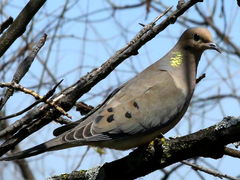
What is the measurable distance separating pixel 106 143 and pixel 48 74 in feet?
8.46

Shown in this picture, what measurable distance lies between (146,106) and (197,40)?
27.4 inches

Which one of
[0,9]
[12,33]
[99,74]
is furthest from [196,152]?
[0,9]

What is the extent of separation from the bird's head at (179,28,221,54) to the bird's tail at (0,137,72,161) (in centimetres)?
133

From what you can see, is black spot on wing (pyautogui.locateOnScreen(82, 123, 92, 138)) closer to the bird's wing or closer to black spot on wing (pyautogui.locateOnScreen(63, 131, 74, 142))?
the bird's wing

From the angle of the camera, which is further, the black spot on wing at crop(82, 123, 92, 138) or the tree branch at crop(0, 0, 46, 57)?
the black spot on wing at crop(82, 123, 92, 138)

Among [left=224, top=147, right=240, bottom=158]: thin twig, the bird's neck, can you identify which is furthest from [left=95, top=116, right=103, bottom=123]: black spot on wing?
[left=224, top=147, right=240, bottom=158]: thin twig

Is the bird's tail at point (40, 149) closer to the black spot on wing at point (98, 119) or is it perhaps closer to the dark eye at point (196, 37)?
the black spot on wing at point (98, 119)

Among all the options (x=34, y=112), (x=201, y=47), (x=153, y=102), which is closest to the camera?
(x=34, y=112)

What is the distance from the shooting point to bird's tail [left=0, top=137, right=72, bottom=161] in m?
2.56

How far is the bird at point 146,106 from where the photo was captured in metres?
3.15

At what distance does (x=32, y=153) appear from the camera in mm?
2648

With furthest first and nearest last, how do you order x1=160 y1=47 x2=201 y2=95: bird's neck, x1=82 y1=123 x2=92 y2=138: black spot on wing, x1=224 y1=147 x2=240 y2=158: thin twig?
x1=160 y1=47 x2=201 y2=95: bird's neck → x1=82 y1=123 x2=92 y2=138: black spot on wing → x1=224 y1=147 x2=240 y2=158: thin twig

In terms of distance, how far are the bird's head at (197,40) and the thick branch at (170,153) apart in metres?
1.36

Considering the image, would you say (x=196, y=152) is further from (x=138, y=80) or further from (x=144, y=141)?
(x=138, y=80)
